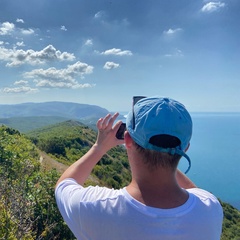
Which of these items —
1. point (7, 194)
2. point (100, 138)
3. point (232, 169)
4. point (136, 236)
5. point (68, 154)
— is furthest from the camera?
Result: point (232, 169)

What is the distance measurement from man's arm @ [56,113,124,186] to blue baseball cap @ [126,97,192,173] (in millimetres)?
311

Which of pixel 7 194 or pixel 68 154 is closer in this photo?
pixel 7 194

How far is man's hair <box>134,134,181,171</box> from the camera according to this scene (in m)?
1.18

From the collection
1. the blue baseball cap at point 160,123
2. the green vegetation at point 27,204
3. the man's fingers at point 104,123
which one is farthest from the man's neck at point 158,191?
the green vegetation at point 27,204

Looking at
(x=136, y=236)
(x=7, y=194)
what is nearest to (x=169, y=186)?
(x=136, y=236)

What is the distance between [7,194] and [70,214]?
10.8 feet

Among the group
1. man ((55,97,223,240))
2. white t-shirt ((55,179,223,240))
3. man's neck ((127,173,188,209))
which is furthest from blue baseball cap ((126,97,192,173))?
white t-shirt ((55,179,223,240))

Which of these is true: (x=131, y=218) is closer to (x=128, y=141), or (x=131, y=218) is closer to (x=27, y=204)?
(x=128, y=141)

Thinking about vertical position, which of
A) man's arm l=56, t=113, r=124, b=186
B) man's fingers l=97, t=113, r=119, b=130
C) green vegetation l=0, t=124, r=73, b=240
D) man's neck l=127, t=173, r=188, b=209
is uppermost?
man's fingers l=97, t=113, r=119, b=130

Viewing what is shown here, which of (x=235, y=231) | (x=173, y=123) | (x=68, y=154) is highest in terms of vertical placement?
(x=173, y=123)

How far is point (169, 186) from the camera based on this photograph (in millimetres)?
1210

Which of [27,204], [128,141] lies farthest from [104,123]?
[27,204]

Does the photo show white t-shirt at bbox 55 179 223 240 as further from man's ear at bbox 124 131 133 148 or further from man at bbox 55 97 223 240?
man's ear at bbox 124 131 133 148

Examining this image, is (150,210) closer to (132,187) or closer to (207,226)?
(132,187)
